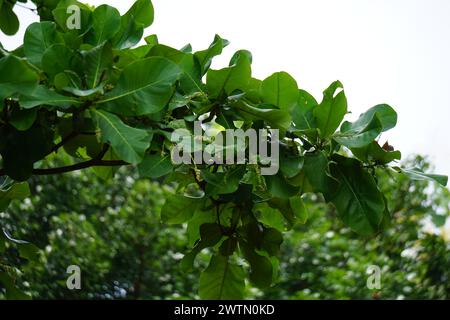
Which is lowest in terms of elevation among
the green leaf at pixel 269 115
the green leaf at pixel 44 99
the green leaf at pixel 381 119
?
the green leaf at pixel 44 99

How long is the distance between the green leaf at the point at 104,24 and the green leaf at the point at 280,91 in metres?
0.28

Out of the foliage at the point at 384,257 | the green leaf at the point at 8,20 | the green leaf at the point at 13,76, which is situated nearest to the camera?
the green leaf at the point at 13,76

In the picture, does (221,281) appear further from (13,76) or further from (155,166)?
(13,76)

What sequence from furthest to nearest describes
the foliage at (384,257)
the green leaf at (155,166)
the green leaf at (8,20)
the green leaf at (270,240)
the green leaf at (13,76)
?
1. the foliage at (384,257)
2. the green leaf at (8,20)
3. the green leaf at (270,240)
4. the green leaf at (155,166)
5. the green leaf at (13,76)

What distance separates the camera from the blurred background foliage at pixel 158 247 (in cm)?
483

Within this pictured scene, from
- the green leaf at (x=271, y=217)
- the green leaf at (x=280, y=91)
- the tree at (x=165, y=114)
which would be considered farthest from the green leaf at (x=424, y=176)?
the green leaf at (x=271, y=217)

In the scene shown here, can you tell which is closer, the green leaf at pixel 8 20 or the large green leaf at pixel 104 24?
the large green leaf at pixel 104 24

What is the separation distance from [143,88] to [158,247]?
13.7ft

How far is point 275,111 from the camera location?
1.18 m

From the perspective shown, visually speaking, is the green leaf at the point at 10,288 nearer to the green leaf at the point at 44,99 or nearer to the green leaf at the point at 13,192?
the green leaf at the point at 13,192

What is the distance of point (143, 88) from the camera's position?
1.14m

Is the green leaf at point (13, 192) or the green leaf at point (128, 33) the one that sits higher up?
the green leaf at point (128, 33)

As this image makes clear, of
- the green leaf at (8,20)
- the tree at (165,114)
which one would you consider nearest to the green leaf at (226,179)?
the tree at (165,114)

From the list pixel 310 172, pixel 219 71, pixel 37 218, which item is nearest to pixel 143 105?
pixel 219 71
